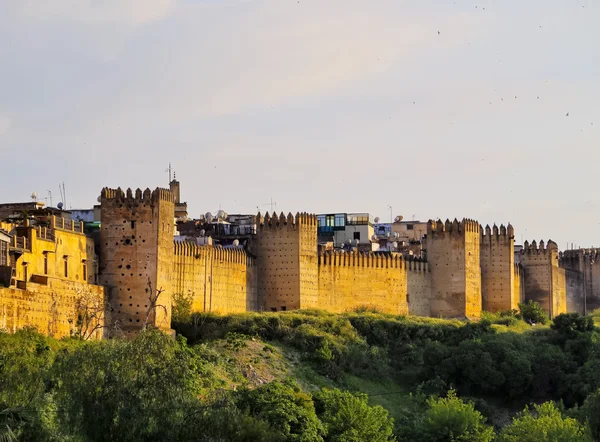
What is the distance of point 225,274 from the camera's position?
53.3 m

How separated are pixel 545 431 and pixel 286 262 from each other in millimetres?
15189

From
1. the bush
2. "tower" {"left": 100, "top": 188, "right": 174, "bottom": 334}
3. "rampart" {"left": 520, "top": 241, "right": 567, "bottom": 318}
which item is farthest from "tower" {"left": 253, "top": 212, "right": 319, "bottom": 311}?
"rampart" {"left": 520, "top": 241, "right": 567, "bottom": 318}

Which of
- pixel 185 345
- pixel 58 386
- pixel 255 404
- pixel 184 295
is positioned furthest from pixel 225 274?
pixel 58 386

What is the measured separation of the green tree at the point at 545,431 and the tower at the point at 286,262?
1245 centimetres

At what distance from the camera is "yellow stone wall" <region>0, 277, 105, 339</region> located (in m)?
41.2

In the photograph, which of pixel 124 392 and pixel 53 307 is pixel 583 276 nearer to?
pixel 53 307

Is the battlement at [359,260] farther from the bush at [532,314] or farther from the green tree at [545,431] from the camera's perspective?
the green tree at [545,431]

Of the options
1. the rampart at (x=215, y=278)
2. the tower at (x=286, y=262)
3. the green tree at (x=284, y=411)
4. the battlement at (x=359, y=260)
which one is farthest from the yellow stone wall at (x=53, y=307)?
the battlement at (x=359, y=260)

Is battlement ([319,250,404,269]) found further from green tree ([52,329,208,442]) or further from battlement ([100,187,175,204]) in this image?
green tree ([52,329,208,442])

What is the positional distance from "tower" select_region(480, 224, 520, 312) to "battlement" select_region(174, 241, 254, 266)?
44.0 feet

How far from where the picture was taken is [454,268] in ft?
206

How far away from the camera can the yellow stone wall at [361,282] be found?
57.6 meters

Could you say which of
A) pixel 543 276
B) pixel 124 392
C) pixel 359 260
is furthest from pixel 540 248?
pixel 124 392

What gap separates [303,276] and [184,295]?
6.96 meters
